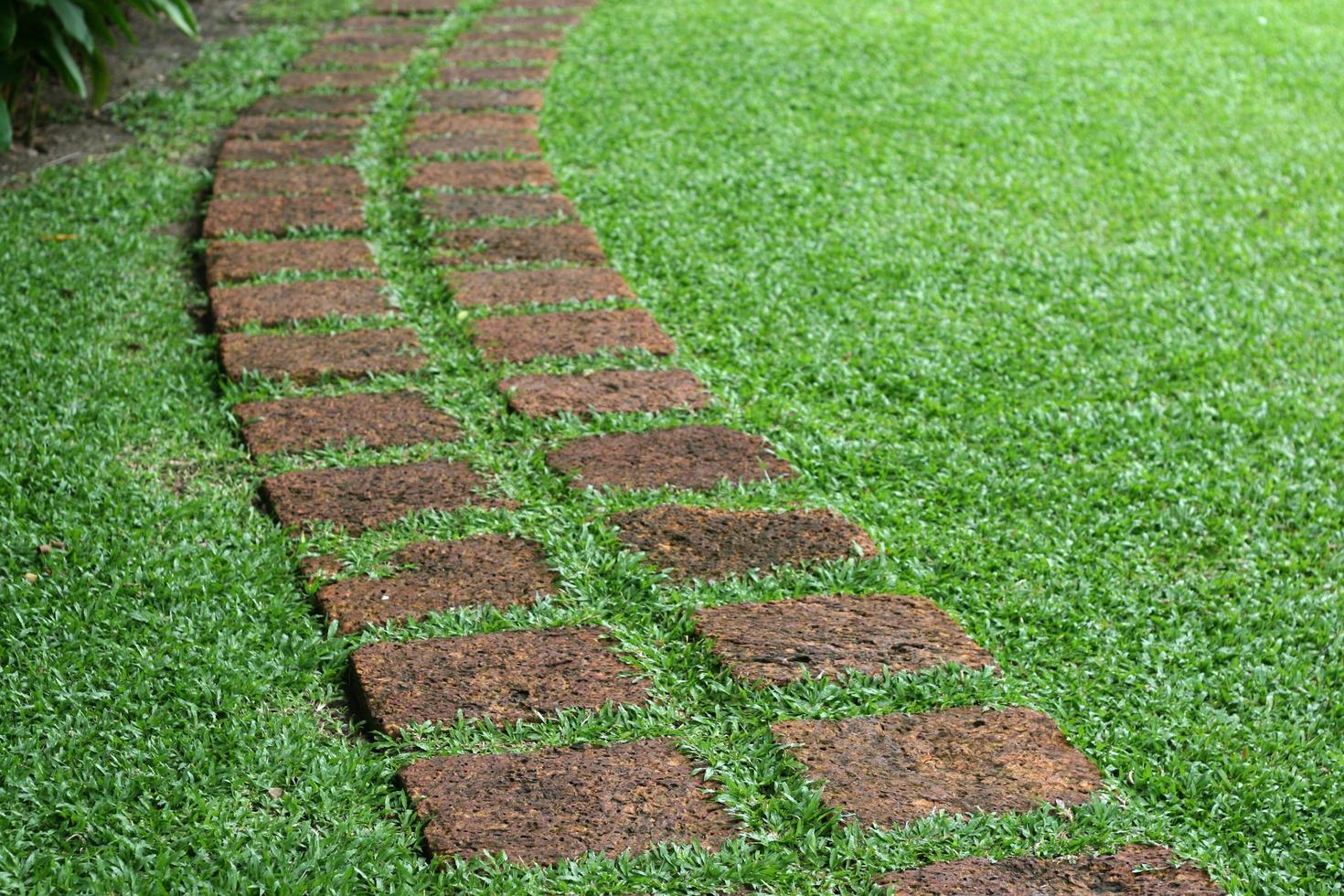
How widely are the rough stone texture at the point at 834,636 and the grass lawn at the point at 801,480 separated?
0.13ft

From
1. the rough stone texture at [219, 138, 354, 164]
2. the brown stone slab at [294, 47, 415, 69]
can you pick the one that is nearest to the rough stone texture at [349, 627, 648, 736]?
the rough stone texture at [219, 138, 354, 164]

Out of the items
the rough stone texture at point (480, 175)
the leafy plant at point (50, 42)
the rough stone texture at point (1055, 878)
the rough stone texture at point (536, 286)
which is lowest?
the rough stone texture at point (1055, 878)

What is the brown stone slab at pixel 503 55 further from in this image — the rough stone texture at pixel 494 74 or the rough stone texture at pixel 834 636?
the rough stone texture at pixel 834 636

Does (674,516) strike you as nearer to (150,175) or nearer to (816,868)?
(816,868)

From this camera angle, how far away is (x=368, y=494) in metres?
2.36

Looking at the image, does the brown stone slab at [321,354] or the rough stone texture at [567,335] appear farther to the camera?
the rough stone texture at [567,335]

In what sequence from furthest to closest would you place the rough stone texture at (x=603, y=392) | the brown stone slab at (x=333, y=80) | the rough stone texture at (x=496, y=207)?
the brown stone slab at (x=333, y=80) < the rough stone texture at (x=496, y=207) < the rough stone texture at (x=603, y=392)

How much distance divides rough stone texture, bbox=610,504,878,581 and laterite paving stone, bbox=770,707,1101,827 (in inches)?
15.5

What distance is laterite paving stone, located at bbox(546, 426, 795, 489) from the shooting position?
245 centimetres

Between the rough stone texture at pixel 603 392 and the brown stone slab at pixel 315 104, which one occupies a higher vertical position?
the brown stone slab at pixel 315 104

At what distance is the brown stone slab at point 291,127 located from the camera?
399cm

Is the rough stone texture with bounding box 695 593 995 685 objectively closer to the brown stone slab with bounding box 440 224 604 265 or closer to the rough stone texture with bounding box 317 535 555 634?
the rough stone texture with bounding box 317 535 555 634

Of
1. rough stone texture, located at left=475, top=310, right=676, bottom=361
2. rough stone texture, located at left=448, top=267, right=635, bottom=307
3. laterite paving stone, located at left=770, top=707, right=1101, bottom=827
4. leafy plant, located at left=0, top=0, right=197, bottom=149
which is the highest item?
leafy plant, located at left=0, top=0, right=197, bottom=149

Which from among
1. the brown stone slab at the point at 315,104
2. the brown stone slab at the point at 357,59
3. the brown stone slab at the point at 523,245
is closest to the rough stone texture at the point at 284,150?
the brown stone slab at the point at 315,104
